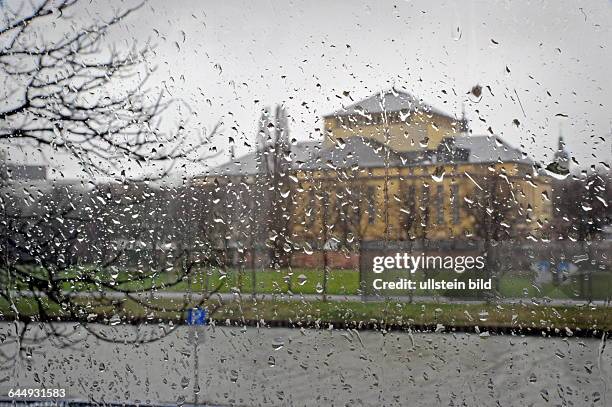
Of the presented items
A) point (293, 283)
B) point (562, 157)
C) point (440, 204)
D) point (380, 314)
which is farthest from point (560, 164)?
point (293, 283)

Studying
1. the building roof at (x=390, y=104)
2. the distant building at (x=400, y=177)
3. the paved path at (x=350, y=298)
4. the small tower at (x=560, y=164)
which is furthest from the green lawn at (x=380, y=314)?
the building roof at (x=390, y=104)

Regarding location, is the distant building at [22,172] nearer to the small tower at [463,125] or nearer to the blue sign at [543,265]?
the small tower at [463,125]

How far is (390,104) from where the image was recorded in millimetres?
1181

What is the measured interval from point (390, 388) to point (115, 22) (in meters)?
1.02

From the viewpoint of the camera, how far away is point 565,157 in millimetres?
1126

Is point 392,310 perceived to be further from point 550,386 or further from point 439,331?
point 550,386

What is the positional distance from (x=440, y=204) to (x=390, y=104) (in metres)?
0.23

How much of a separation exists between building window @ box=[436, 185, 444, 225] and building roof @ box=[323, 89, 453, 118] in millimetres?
153

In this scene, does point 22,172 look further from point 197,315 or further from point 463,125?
point 463,125

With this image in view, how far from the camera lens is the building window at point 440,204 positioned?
3.75 ft

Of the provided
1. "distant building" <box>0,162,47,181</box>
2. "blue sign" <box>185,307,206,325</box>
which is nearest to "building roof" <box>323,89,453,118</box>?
"blue sign" <box>185,307,206,325</box>

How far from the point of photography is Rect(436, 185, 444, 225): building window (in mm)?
1143

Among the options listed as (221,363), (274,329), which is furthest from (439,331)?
(221,363)

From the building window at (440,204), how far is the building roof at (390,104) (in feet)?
0.50
